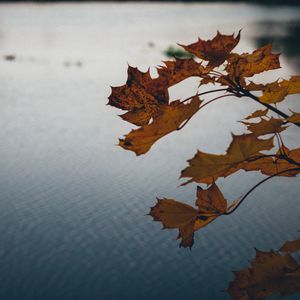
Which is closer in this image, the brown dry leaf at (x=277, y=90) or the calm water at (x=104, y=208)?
the brown dry leaf at (x=277, y=90)

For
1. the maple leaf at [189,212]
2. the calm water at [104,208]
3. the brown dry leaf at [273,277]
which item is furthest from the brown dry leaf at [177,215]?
the calm water at [104,208]

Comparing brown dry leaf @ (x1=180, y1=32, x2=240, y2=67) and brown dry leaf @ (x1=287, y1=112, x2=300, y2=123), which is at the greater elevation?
brown dry leaf @ (x1=180, y1=32, x2=240, y2=67)

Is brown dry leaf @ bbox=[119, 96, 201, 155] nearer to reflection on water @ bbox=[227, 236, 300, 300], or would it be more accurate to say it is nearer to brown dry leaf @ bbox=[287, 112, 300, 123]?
brown dry leaf @ bbox=[287, 112, 300, 123]

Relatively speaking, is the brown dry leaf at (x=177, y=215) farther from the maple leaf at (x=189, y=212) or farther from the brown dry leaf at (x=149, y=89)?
the brown dry leaf at (x=149, y=89)

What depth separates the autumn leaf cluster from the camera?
0.56 m

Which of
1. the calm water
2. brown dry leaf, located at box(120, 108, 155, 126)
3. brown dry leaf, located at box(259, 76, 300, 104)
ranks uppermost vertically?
brown dry leaf, located at box(120, 108, 155, 126)

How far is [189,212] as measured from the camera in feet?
2.10

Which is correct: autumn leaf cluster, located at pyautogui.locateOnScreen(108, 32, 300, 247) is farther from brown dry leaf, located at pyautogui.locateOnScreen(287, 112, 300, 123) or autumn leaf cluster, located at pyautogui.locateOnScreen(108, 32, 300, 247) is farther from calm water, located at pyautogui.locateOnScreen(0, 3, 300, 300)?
calm water, located at pyautogui.locateOnScreen(0, 3, 300, 300)

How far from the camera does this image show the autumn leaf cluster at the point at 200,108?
56 centimetres

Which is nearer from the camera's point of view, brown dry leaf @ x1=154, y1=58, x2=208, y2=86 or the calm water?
brown dry leaf @ x1=154, y1=58, x2=208, y2=86

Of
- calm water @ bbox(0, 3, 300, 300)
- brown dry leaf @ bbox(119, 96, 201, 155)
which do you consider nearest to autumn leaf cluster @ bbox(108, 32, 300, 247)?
brown dry leaf @ bbox(119, 96, 201, 155)

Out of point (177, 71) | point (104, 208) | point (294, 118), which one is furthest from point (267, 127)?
point (104, 208)

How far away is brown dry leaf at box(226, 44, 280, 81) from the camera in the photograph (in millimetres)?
623

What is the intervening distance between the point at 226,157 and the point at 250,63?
15 cm
